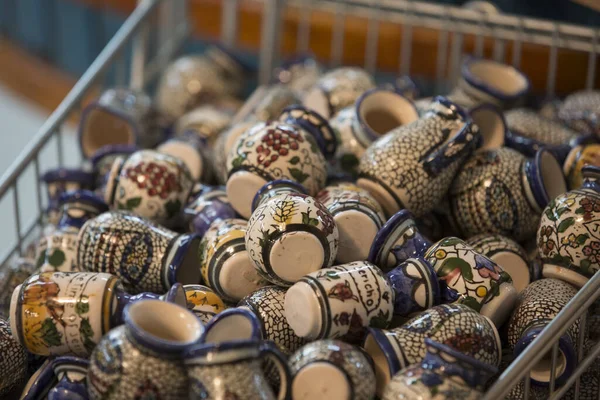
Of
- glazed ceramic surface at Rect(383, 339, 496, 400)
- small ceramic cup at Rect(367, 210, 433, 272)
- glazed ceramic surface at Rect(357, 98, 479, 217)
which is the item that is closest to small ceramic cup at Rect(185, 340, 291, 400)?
glazed ceramic surface at Rect(383, 339, 496, 400)

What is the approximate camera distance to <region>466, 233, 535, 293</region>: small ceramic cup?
2.93 ft

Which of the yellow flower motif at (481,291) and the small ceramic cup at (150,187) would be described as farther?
the small ceramic cup at (150,187)

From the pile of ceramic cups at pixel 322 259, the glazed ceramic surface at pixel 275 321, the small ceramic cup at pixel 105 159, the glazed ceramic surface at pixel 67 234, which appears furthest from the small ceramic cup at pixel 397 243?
the small ceramic cup at pixel 105 159

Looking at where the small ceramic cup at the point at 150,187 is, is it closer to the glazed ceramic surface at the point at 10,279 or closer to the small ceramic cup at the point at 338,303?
the glazed ceramic surface at the point at 10,279

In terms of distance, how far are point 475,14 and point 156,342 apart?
83 centimetres

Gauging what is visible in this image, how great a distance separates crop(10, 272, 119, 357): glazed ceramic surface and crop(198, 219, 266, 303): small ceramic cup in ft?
0.37

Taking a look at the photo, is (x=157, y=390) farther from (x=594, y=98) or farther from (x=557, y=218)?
(x=594, y=98)

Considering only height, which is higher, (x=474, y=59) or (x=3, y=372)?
(x=474, y=59)

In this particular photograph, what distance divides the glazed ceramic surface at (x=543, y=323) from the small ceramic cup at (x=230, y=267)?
0.83ft

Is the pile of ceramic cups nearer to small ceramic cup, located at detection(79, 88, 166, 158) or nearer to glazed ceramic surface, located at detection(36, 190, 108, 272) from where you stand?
glazed ceramic surface, located at detection(36, 190, 108, 272)

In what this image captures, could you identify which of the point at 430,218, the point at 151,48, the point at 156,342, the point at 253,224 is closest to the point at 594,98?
the point at 430,218

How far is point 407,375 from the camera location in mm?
675

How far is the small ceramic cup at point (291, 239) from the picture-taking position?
776 millimetres

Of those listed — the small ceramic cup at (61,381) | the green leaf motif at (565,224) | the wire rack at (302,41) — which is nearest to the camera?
the small ceramic cup at (61,381)
